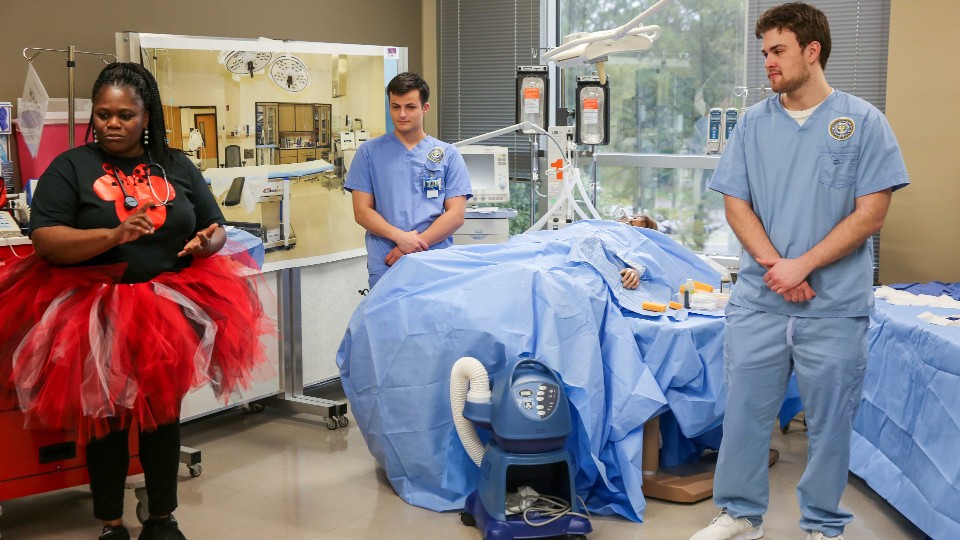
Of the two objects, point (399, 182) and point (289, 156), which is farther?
point (289, 156)

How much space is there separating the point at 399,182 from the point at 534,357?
1030 mm

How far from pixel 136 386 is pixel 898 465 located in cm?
230

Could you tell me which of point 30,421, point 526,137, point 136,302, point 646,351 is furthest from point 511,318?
point 526,137

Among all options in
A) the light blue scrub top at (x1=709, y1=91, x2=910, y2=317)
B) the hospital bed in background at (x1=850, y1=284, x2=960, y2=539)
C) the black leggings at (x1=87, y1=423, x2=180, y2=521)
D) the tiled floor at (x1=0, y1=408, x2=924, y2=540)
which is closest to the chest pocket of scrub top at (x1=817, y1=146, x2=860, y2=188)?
the light blue scrub top at (x1=709, y1=91, x2=910, y2=317)

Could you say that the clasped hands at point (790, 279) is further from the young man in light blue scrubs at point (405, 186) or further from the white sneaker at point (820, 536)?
the young man in light blue scrubs at point (405, 186)

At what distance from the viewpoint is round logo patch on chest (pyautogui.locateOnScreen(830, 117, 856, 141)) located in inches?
103

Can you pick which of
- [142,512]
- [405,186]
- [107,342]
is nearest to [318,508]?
[142,512]

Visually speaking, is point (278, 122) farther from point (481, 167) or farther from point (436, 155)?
point (481, 167)

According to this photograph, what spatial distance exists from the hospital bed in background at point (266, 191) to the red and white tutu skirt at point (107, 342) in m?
1.30

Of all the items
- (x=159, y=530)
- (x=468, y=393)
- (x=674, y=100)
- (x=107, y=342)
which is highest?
(x=674, y=100)

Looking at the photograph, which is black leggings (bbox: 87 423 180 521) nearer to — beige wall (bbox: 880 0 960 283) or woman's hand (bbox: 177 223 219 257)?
woman's hand (bbox: 177 223 219 257)

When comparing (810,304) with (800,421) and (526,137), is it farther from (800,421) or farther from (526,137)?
(526,137)

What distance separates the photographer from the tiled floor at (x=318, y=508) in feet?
10.1

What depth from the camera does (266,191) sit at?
4.14 meters
